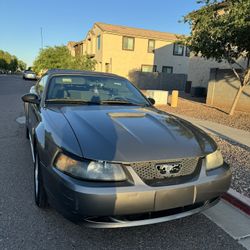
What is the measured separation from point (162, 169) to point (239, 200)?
161cm

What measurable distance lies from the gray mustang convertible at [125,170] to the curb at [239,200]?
0.78 m

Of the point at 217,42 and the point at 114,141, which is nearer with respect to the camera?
the point at 114,141

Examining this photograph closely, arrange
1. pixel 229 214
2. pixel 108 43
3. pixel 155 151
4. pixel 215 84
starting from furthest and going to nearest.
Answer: pixel 108 43
pixel 215 84
pixel 229 214
pixel 155 151

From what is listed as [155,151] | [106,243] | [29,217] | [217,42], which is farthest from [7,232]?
[217,42]

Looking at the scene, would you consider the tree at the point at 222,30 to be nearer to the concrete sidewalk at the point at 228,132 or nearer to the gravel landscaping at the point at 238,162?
the concrete sidewalk at the point at 228,132

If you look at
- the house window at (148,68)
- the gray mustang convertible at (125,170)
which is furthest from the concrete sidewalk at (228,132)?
the house window at (148,68)

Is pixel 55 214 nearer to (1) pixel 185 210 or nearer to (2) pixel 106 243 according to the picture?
(2) pixel 106 243

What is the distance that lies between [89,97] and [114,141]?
170cm

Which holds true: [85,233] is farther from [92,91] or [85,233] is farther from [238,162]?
[238,162]

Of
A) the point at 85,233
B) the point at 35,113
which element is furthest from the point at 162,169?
the point at 35,113

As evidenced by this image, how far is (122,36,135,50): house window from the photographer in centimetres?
3005

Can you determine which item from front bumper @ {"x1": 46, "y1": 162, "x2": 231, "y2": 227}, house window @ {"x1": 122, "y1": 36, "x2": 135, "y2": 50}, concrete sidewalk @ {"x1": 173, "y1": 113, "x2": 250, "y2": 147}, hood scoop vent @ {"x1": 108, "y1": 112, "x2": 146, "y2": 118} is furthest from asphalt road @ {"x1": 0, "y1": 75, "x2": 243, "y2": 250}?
house window @ {"x1": 122, "y1": 36, "x2": 135, "y2": 50}

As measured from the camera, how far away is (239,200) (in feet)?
11.7

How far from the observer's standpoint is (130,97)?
444 cm
